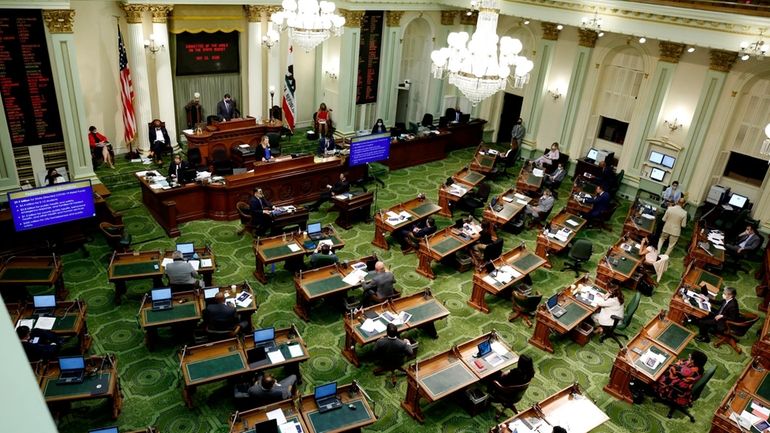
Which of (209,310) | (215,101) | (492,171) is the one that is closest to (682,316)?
(492,171)

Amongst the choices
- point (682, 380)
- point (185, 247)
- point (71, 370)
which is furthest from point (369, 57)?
point (71, 370)

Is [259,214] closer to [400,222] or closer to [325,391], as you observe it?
[400,222]

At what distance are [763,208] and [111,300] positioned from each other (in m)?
14.6

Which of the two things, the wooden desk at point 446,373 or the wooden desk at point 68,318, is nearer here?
the wooden desk at point 446,373

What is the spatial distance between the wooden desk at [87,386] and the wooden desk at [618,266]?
8550mm

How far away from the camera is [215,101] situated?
1714 centimetres

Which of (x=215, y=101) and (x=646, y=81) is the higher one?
(x=646, y=81)

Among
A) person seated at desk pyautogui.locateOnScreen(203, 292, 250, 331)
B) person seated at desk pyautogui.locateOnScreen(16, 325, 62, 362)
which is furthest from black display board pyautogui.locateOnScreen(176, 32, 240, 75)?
person seated at desk pyautogui.locateOnScreen(16, 325, 62, 362)

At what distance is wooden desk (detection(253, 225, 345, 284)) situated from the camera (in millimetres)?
10428

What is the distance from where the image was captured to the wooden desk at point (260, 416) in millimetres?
6508

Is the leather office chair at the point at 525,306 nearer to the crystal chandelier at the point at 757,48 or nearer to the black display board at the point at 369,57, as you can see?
the crystal chandelier at the point at 757,48

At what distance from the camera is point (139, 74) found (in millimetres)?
14641

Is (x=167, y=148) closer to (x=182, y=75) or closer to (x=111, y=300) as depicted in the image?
(x=182, y=75)

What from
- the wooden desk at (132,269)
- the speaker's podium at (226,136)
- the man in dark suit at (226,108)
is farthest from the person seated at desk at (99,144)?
the wooden desk at (132,269)
